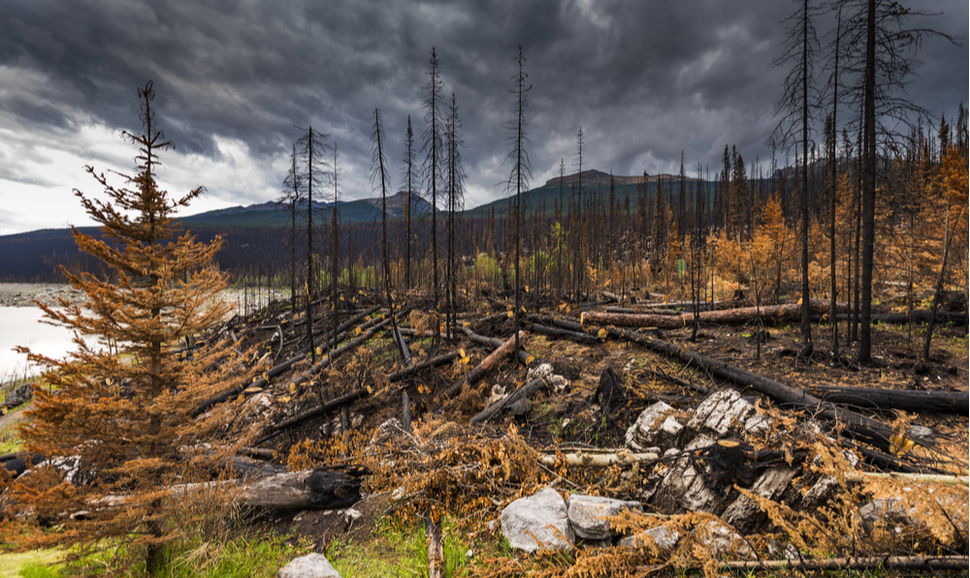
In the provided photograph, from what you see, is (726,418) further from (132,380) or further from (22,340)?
(22,340)

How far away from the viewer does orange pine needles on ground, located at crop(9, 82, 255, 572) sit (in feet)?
12.2

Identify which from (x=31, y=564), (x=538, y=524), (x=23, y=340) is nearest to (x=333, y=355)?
(x=31, y=564)

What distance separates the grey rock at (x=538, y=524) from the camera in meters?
3.60

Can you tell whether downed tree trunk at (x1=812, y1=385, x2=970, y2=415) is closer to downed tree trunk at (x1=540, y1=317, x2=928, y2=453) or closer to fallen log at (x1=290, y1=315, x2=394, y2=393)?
downed tree trunk at (x1=540, y1=317, x2=928, y2=453)

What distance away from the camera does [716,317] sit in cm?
1136

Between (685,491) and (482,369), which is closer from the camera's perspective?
(685,491)

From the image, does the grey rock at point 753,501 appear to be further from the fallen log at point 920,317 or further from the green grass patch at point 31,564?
the fallen log at point 920,317

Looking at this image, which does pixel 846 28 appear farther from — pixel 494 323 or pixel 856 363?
pixel 494 323

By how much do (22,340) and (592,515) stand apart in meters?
65.3

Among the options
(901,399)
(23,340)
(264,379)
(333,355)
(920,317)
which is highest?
(920,317)

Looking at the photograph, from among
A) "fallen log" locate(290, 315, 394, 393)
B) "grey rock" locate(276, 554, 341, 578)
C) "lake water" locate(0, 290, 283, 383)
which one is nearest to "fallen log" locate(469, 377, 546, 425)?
"grey rock" locate(276, 554, 341, 578)

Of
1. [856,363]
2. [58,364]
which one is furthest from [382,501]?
[856,363]

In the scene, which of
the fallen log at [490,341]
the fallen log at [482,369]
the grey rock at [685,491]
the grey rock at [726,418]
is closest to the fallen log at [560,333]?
the fallen log at [490,341]

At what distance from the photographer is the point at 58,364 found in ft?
11.7
